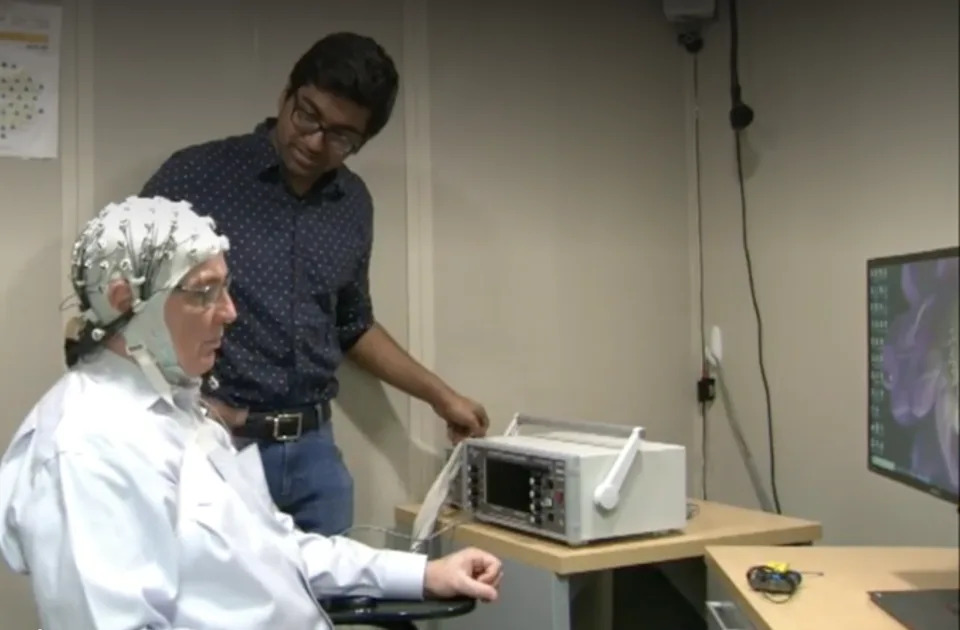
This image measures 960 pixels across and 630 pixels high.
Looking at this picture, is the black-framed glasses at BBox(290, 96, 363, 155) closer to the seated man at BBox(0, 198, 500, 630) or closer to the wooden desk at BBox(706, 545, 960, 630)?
the seated man at BBox(0, 198, 500, 630)

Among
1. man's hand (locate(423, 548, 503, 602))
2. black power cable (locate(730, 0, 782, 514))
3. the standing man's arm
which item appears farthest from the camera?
black power cable (locate(730, 0, 782, 514))

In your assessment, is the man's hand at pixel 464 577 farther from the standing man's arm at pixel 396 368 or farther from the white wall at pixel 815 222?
the standing man's arm at pixel 396 368

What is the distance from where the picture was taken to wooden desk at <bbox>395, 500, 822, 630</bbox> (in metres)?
1.98

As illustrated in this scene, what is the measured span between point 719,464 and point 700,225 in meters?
0.63

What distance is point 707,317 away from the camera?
2.90m

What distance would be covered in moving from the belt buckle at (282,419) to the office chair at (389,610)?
0.57 meters

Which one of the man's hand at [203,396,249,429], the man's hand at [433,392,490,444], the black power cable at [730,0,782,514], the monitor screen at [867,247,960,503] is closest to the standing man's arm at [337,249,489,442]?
the man's hand at [433,392,490,444]

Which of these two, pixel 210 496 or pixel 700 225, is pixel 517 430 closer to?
pixel 700 225

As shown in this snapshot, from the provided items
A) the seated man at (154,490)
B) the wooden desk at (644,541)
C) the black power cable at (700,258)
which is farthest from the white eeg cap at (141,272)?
the black power cable at (700,258)

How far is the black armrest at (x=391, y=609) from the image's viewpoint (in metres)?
1.60

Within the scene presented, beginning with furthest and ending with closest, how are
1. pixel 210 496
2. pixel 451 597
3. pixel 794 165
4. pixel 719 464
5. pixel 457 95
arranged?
pixel 719 464 → pixel 457 95 → pixel 794 165 → pixel 451 597 → pixel 210 496

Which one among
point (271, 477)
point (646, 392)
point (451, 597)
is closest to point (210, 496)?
point (451, 597)

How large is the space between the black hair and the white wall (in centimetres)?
88

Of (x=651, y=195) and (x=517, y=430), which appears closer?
(x=517, y=430)
